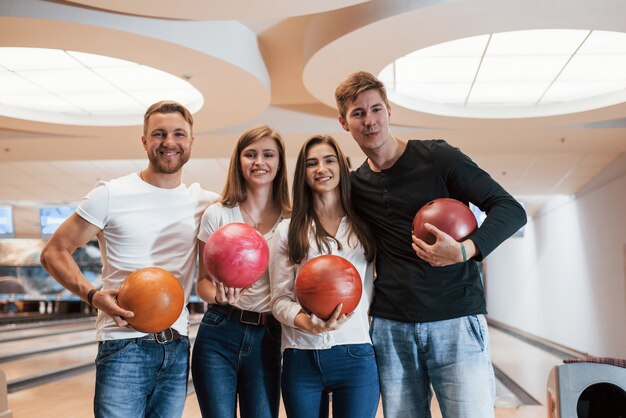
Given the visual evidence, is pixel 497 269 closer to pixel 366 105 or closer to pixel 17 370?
pixel 17 370

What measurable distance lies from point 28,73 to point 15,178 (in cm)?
407

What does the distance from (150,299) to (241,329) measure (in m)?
0.30

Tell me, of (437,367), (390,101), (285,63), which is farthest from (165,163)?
(390,101)

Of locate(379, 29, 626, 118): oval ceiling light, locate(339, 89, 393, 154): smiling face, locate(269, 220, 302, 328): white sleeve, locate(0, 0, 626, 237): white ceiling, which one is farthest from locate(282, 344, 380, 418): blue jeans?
locate(379, 29, 626, 118): oval ceiling light

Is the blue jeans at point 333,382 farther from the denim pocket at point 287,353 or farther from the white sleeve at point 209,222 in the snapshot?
the white sleeve at point 209,222

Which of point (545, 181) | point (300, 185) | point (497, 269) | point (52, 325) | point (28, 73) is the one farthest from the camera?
point (497, 269)

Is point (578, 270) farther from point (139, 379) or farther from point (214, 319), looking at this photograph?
point (139, 379)

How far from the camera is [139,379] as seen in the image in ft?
5.05

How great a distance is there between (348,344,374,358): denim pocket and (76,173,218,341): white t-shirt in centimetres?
52

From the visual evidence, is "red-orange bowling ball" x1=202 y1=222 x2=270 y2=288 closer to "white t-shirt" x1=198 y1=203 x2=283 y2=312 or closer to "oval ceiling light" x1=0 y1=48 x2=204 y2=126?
"white t-shirt" x1=198 y1=203 x2=283 y2=312

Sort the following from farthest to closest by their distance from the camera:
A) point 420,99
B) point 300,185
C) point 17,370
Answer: point 17,370
point 420,99
point 300,185

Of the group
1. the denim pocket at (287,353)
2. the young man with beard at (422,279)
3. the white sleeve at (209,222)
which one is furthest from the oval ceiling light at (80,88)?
the denim pocket at (287,353)

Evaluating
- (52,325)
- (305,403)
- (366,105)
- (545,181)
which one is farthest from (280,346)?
(52,325)

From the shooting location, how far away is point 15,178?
26.5ft
